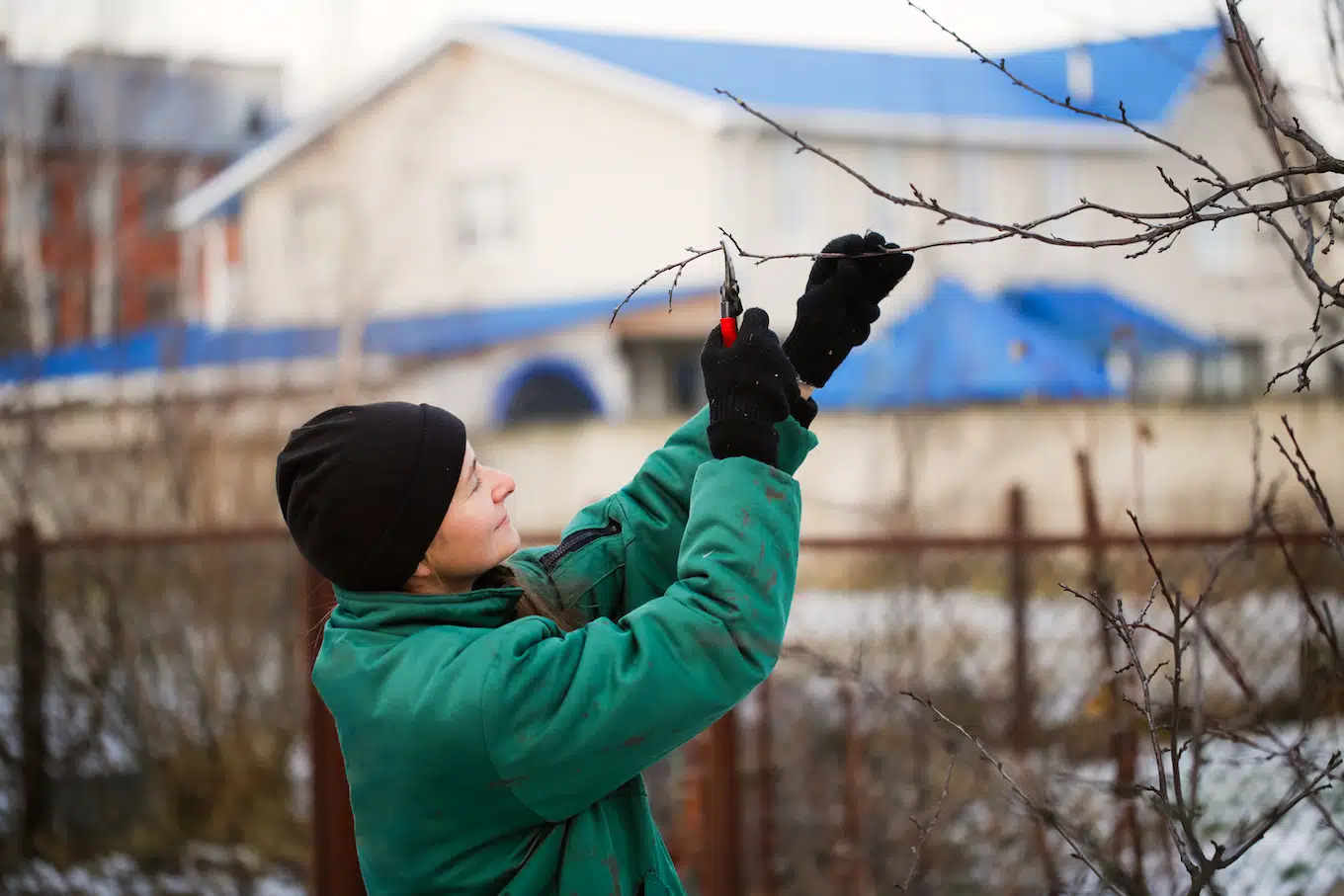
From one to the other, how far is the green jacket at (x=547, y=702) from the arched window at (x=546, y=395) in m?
19.1

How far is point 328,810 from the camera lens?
2885 millimetres

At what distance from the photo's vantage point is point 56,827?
5.22 metres

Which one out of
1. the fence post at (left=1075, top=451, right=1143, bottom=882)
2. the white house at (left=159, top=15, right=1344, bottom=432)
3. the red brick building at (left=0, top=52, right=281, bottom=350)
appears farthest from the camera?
the white house at (left=159, top=15, right=1344, bottom=432)

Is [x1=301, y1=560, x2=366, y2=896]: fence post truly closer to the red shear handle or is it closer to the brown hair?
the brown hair

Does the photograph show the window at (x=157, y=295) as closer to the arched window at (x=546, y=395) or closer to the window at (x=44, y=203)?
the arched window at (x=546, y=395)

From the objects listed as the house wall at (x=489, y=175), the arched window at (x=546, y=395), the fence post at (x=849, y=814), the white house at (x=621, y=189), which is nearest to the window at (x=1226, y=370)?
the white house at (x=621, y=189)

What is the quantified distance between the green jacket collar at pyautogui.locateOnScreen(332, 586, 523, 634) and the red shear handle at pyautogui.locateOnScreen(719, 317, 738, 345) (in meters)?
0.41

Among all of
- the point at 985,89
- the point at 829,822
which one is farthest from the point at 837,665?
the point at 985,89

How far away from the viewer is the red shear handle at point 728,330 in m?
1.49

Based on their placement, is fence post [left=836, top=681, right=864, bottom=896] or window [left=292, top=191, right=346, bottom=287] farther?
window [left=292, top=191, right=346, bottom=287]

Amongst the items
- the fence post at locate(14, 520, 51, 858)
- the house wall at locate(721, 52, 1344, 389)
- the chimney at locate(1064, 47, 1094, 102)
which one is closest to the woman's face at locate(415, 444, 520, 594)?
the chimney at locate(1064, 47, 1094, 102)

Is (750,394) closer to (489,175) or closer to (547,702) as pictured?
(547,702)

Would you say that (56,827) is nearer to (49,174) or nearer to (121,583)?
(121,583)

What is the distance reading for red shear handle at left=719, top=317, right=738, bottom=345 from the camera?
1489 millimetres
